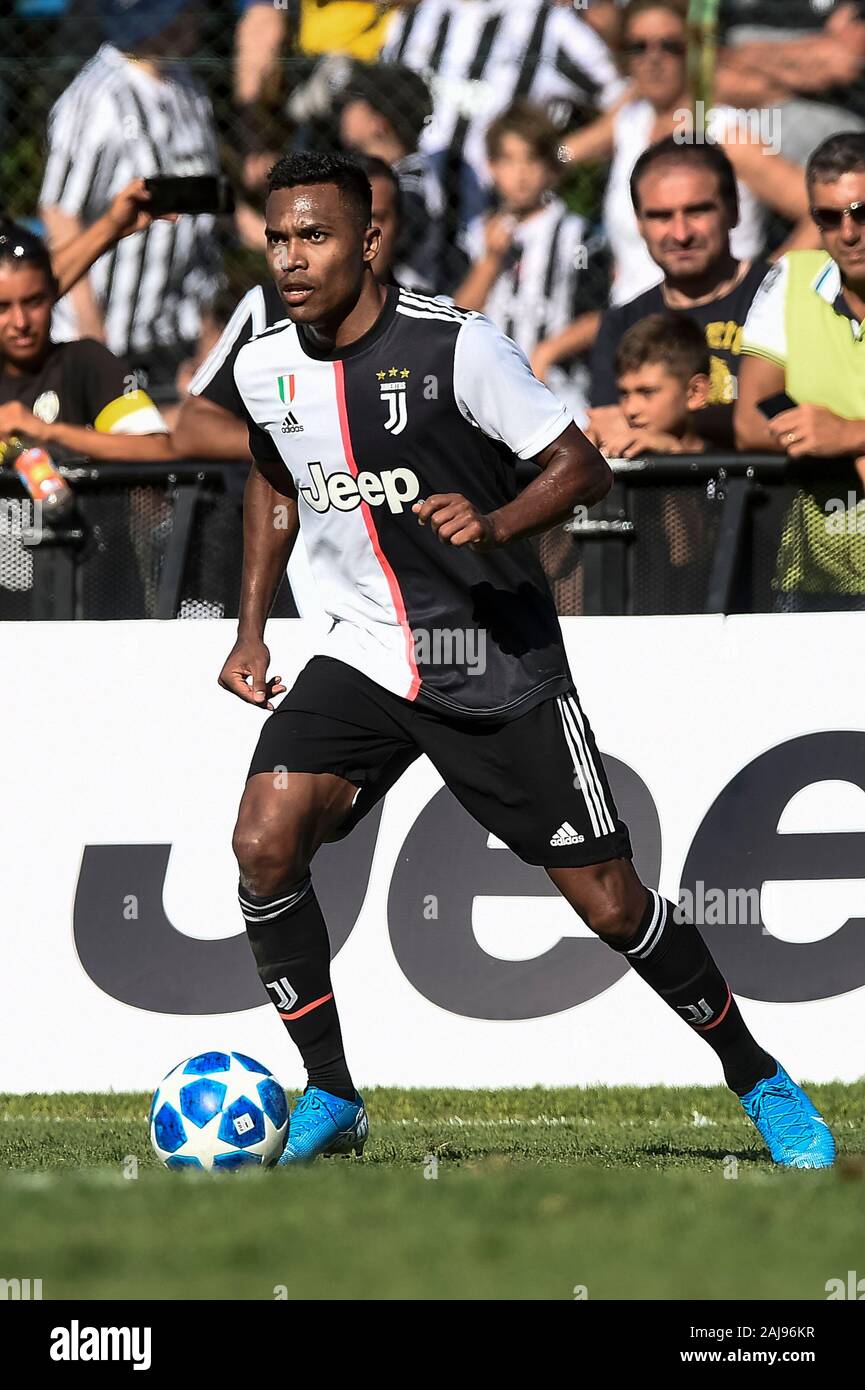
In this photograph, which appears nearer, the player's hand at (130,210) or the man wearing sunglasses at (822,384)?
the man wearing sunglasses at (822,384)

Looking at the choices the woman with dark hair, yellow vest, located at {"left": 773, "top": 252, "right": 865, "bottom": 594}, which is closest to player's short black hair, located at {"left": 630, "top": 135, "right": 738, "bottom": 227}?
yellow vest, located at {"left": 773, "top": 252, "right": 865, "bottom": 594}

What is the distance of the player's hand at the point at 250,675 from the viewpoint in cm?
586

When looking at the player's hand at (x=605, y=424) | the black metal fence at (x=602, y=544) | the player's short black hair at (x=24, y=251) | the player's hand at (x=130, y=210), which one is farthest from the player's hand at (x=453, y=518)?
the player's hand at (x=130, y=210)

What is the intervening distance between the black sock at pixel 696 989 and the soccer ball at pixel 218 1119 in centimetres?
105

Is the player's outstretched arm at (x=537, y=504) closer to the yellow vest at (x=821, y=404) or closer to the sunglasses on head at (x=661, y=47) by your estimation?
the yellow vest at (x=821, y=404)

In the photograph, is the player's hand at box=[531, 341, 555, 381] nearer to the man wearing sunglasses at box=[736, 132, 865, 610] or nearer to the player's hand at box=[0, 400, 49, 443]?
the man wearing sunglasses at box=[736, 132, 865, 610]

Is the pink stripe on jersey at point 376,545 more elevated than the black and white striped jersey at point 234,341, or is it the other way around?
the black and white striped jersey at point 234,341

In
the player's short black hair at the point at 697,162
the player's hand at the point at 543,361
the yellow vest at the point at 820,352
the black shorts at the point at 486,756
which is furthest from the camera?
the player's hand at the point at 543,361

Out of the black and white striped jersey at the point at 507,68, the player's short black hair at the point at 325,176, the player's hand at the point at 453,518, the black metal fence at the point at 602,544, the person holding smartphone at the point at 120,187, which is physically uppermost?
the black and white striped jersey at the point at 507,68

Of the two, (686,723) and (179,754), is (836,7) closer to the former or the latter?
(686,723)

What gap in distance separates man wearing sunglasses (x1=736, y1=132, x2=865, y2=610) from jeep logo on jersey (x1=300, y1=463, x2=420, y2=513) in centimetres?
238

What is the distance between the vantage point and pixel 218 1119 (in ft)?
17.5

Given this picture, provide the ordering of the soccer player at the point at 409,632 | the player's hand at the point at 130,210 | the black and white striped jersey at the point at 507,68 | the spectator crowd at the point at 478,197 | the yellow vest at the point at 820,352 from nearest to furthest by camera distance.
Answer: the soccer player at the point at 409,632 < the yellow vest at the point at 820,352 < the spectator crowd at the point at 478,197 < the player's hand at the point at 130,210 < the black and white striped jersey at the point at 507,68

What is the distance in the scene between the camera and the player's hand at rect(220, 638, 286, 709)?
19.2 ft
